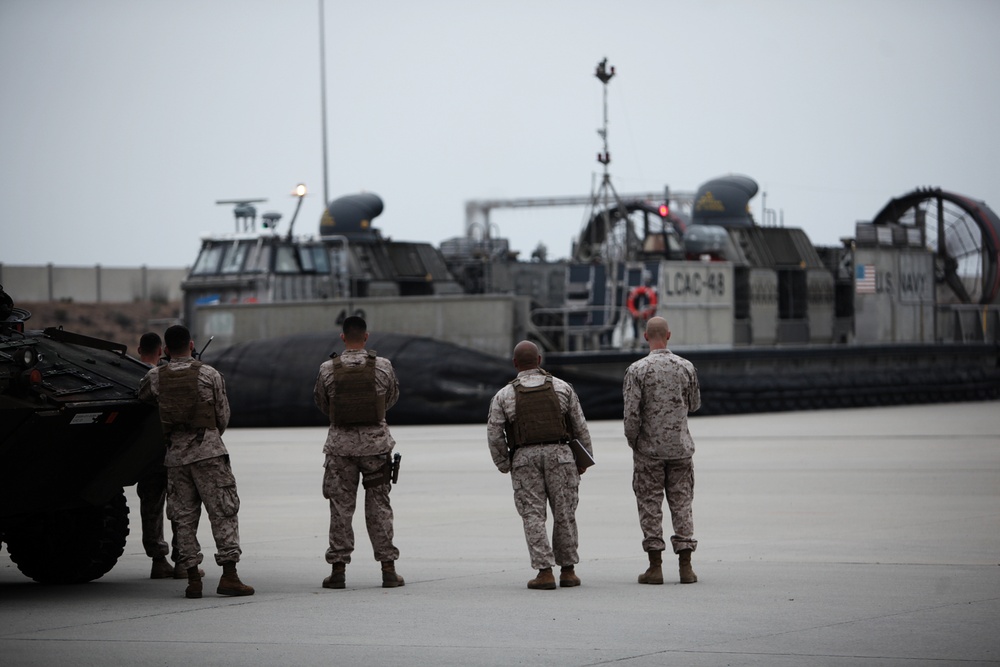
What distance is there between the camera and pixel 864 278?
28.0 metres

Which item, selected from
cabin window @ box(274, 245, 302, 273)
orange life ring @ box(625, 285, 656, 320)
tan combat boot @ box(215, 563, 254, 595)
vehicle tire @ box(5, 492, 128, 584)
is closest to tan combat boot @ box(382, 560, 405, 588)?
tan combat boot @ box(215, 563, 254, 595)

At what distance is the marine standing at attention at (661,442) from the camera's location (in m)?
7.26

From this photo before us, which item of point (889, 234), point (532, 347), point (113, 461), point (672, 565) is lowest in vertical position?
point (672, 565)

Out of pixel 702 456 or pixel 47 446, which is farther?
pixel 702 456

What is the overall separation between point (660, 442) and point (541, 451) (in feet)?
1.95

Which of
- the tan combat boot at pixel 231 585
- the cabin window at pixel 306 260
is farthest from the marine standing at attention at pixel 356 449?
the cabin window at pixel 306 260

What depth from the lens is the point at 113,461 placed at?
7.40 metres

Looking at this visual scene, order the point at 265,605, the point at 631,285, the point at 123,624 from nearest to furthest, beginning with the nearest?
the point at 123,624, the point at 265,605, the point at 631,285

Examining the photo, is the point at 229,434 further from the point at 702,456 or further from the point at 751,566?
the point at 751,566

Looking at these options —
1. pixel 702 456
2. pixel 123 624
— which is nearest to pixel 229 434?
pixel 702 456

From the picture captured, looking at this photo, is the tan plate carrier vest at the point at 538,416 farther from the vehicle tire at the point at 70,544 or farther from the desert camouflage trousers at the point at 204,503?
the vehicle tire at the point at 70,544

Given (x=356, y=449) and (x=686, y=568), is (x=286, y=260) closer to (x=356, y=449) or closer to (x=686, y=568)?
(x=356, y=449)

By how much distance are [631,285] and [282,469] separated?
34.3 ft

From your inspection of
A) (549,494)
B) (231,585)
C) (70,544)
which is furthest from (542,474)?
(70,544)
